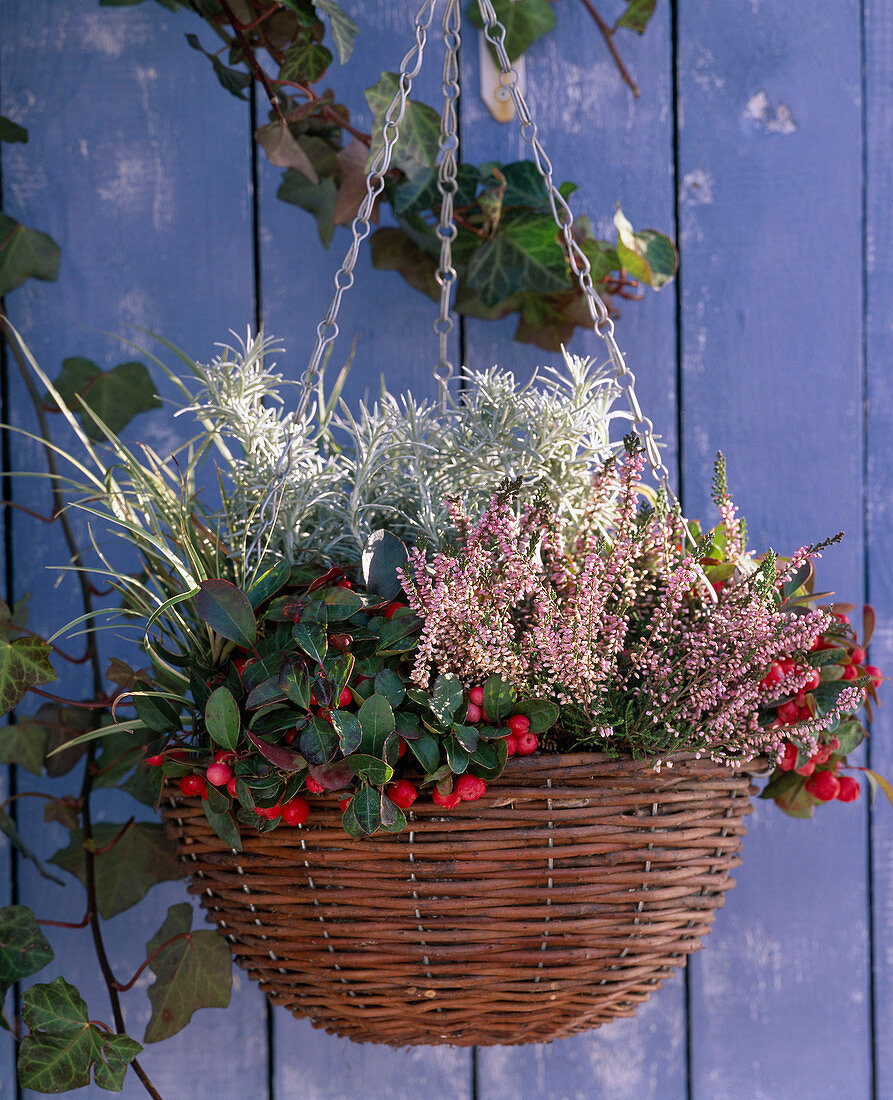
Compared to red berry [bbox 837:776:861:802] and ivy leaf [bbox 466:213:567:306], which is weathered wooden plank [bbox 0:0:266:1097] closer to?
ivy leaf [bbox 466:213:567:306]

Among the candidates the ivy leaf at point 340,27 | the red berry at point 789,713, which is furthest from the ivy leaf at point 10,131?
the red berry at point 789,713

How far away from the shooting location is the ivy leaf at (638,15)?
1002mm

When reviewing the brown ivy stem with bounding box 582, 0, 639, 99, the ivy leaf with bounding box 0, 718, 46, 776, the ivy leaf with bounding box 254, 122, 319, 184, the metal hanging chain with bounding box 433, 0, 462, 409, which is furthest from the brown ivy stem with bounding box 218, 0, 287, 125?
the ivy leaf with bounding box 0, 718, 46, 776

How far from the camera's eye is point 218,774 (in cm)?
56

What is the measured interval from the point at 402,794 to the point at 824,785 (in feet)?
1.24

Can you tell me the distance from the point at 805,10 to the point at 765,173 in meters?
0.19

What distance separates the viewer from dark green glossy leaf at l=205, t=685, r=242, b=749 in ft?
1.81

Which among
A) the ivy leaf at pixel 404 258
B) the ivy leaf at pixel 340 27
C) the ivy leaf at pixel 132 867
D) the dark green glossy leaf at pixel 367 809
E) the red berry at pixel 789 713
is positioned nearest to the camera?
the dark green glossy leaf at pixel 367 809

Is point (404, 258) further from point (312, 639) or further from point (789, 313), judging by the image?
point (312, 639)

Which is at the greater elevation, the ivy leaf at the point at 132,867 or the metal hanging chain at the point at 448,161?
the metal hanging chain at the point at 448,161

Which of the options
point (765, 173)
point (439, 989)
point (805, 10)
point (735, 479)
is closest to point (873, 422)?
point (735, 479)

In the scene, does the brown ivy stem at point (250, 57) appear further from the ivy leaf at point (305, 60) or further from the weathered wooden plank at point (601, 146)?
the weathered wooden plank at point (601, 146)

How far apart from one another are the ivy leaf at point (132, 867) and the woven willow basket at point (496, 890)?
0.75 ft

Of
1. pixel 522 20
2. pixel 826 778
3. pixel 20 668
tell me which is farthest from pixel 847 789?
pixel 522 20
